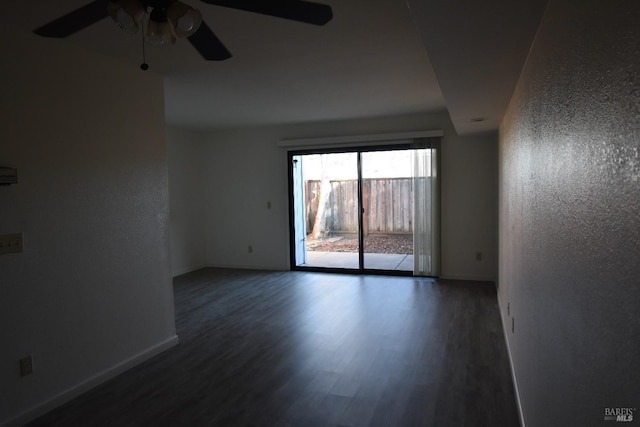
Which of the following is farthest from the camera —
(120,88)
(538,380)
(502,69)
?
(120,88)

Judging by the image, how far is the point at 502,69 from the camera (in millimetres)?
2172

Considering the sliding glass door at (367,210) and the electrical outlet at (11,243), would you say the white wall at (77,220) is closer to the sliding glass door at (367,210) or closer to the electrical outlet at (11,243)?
the electrical outlet at (11,243)

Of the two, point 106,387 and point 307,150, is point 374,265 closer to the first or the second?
point 307,150

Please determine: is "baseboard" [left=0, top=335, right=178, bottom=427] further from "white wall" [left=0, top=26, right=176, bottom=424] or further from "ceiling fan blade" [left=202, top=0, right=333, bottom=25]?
"ceiling fan blade" [left=202, top=0, right=333, bottom=25]

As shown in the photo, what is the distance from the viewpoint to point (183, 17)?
5.15ft

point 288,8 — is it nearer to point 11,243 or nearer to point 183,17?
point 183,17

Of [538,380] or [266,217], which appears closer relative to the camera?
[538,380]

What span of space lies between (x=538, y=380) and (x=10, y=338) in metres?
2.73

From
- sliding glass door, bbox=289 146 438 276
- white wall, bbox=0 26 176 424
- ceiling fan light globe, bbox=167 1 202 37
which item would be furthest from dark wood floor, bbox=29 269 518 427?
ceiling fan light globe, bbox=167 1 202 37

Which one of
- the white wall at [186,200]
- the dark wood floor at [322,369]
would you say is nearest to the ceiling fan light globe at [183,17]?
the dark wood floor at [322,369]

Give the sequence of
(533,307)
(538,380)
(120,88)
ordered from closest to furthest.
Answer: (538,380), (533,307), (120,88)

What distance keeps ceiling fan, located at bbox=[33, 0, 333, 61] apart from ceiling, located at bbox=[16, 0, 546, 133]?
416mm

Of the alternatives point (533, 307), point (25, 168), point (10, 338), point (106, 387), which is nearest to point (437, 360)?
point (533, 307)

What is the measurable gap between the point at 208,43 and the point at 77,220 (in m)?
1.54
